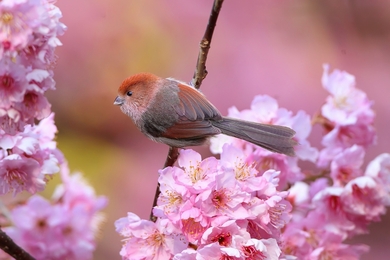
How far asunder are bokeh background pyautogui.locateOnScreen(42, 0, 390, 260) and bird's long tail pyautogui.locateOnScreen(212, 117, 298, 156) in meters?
1.05

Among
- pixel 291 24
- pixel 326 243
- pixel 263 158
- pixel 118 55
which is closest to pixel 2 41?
pixel 263 158

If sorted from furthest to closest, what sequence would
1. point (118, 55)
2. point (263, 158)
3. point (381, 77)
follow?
1. point (381, 77)
2. point (118, 55)
3. point (263, 158)

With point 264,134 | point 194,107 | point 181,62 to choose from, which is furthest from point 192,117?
point 181,62

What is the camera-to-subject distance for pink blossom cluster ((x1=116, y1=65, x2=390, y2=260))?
0.71 m

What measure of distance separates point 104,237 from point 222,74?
866 mm

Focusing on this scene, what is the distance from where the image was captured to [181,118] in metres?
1.04

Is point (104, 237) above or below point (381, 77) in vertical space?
below

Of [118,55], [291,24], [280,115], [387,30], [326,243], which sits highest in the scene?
[387,30]

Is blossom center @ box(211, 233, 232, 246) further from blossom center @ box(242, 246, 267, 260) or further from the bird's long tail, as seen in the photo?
the bird's long tail

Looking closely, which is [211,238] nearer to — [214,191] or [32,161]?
[214,191]

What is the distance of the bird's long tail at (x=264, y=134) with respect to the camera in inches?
37.2

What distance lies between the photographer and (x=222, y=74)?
217 cm

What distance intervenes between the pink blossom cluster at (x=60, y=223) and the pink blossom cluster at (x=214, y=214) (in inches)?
17.0

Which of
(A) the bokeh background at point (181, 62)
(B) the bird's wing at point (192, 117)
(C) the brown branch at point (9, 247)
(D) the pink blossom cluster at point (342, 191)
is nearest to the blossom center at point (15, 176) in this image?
(C) the brown branch at point (9, 247)
